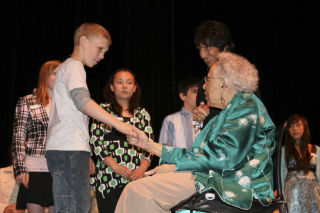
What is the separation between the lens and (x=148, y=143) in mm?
2299

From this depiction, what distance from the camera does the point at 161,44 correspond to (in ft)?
17.7

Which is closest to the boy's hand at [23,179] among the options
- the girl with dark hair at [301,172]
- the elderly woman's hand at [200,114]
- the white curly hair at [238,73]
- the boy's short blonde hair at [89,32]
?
the boy's short blonde hair at [89,32]

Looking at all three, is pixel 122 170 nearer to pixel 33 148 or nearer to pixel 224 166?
pixel 33 148

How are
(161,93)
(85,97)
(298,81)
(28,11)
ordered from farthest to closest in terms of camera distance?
(298,81)
(161,93)
(28,11)
(85,97)

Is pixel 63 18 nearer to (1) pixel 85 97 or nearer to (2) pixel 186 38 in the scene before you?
(2) pixel 186 38

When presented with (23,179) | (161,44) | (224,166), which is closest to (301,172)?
(161,44)

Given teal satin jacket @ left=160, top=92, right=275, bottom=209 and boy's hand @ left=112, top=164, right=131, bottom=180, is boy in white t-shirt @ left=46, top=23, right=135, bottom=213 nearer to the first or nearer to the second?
teal satin jacket @ left=160, top=92, right=275, bottom=209

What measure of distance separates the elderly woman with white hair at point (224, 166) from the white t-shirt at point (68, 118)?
1.32 ft

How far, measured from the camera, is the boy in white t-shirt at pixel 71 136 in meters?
2.26

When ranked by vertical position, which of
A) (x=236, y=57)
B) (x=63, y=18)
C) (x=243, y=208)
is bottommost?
(x=243, y=208)

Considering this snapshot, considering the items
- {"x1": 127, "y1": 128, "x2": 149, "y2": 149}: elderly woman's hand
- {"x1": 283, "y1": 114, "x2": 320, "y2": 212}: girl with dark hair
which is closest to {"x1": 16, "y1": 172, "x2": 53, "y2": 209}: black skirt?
{"x1": 127, "y1": 128, "x2": 149, "y2": 149}: elderly woman's hand

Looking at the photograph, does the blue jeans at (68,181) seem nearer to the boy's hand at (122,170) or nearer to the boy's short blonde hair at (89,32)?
the boy's short blonde hair at (89,32)

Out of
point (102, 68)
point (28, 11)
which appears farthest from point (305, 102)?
point (28, 11)

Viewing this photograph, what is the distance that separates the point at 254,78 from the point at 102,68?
2994 millimetres
